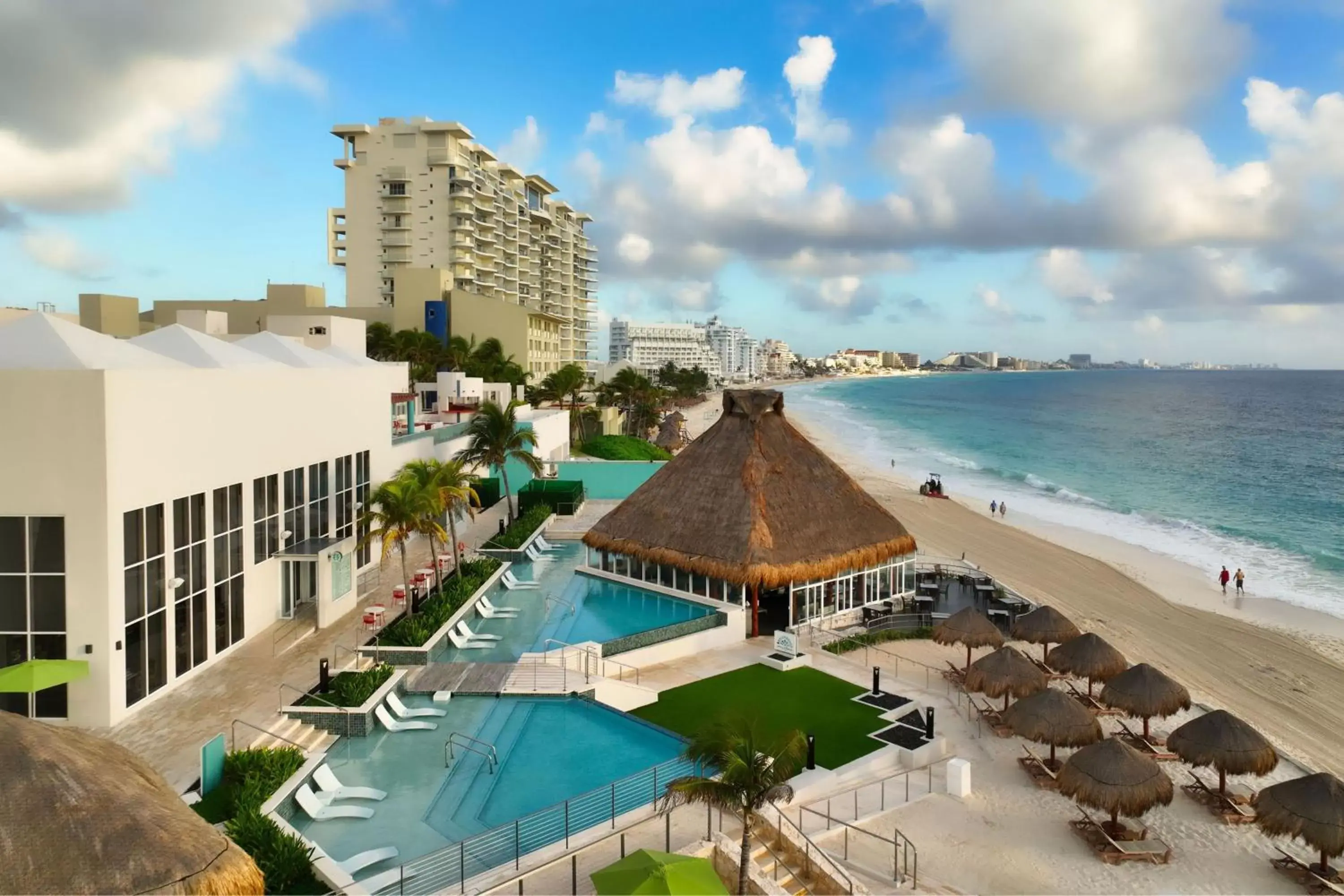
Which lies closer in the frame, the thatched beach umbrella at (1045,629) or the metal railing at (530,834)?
the metal railing at (530,834)

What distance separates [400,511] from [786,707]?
10.7 metres

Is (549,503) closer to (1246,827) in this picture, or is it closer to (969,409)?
(1246,827)

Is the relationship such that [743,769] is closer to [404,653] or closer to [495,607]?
[404,653]

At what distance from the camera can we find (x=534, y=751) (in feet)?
50.9

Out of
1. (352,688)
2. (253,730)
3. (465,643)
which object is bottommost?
(465,643)

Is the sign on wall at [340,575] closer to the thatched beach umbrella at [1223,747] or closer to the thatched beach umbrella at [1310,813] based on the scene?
the thatched beach umbrella at [1223,747]

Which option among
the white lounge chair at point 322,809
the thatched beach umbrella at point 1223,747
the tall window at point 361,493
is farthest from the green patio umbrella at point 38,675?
the thatched beach umbrella at point 1223,747

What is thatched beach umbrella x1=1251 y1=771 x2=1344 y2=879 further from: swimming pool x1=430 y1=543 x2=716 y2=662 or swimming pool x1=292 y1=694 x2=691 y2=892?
swimming pool x1=430 y1=543 x2=716 y2=662

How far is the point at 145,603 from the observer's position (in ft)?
51.5

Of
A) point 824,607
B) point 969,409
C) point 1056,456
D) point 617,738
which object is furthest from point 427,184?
point 969,409

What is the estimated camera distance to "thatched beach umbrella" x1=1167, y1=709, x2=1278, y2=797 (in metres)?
14.7

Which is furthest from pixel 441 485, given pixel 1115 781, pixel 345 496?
pixel 1115 781

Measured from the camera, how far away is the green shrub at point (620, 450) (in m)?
59.5

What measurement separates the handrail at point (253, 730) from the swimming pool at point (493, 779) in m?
0.59
